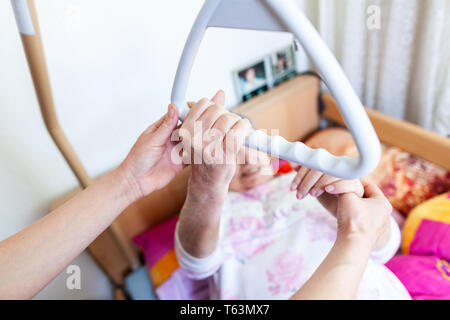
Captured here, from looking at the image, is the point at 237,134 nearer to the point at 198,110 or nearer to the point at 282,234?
the point at 198,110

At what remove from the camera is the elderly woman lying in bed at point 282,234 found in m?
0.48

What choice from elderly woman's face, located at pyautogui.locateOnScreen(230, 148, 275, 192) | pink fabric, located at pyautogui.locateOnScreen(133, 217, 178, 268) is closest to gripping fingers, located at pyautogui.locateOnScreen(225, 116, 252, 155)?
elderly woman's face, located at pyautogui.locateOnScreen(230, 148, 275, 192)

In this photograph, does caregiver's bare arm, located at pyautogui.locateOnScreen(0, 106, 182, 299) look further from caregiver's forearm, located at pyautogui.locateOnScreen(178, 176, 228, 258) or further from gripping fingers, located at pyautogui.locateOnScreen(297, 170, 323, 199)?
gripping fingers, located at pyautogui.locateOnScreen(297, 170, 323, 199)

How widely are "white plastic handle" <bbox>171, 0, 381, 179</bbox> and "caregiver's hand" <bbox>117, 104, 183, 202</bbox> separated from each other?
0.21m

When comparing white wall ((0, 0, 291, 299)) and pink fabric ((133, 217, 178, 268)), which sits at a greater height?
white wall ((0, 0, 291, 299))

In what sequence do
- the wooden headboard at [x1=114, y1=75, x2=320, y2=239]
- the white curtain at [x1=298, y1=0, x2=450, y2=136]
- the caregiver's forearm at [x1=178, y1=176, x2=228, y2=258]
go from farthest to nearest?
the wooden headboard at [x1=114, y1=75, x2=320, y2=239]
the white curtain at [x1=298, y1=0, x2=450, y2=136]
the caregiver's forearm at [x1=178, y1=176, x2=228, y2=258]

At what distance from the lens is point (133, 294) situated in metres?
1.10

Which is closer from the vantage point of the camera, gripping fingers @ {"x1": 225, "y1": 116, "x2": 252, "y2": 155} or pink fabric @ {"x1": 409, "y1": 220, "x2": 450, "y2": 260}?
gripping fingers @ {"x1": 225, "y1": 116, "x2": 252, "y2": 155}

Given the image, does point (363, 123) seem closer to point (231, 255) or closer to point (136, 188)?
point (136, 188)

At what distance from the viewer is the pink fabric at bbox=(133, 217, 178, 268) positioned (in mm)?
1067

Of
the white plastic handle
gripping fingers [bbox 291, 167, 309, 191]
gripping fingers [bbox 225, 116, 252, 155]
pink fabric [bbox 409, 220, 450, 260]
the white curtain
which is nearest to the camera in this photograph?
the white plastic handle

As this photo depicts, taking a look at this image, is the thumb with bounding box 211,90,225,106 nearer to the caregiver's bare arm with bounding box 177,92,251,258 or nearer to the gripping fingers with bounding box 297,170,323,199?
the caregiver's bare arm with bounding box 177,92,251,258

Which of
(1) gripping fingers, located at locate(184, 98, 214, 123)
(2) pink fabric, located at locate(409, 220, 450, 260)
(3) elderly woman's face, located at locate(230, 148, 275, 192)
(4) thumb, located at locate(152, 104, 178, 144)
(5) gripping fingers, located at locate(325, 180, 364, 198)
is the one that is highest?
(1) gripping fingers, located at locate(184, 98, 214, 123)
